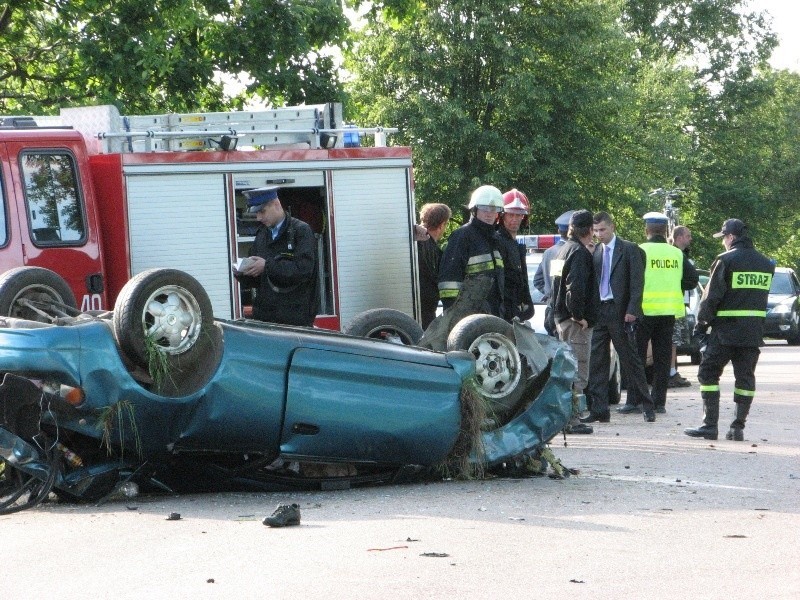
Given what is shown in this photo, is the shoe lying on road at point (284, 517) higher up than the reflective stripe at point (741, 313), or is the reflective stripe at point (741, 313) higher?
the reflective stripe at point (741, 313)

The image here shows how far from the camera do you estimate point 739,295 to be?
11680mm

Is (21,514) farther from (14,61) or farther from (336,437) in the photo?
(14,61)

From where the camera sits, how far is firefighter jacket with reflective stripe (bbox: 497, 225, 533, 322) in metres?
10.5

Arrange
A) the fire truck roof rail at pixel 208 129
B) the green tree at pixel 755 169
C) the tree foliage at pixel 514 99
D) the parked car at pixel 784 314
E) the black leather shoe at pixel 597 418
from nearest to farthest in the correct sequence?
1. the fire truck roof rail at pixel 208 129
2. the black leather shoe at pixel 597 418
3. the parked car at pixel 784 314
4. the tree foliage at pixel 514 99
5. the green tree at pixel 755 169

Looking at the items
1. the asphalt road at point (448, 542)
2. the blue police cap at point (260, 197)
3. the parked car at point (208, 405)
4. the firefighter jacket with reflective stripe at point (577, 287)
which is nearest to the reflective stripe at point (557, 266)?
the firefighter jacket with reflective stripe at point (577, 287)

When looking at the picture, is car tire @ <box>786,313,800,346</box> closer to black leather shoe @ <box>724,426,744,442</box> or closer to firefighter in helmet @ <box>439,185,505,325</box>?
black leather shoe @ <box>724,426,744,442</box>

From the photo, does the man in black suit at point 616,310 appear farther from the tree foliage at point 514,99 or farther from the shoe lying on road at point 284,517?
the tree foliage at point 514,99

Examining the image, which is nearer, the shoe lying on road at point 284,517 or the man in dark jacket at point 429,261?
the shoe lying on road at point 284,517


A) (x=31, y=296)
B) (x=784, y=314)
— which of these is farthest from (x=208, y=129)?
(x=784, y=314)

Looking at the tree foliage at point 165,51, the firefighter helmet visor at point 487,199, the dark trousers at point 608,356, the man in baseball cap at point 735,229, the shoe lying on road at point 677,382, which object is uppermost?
the tree foliage at point 165,51

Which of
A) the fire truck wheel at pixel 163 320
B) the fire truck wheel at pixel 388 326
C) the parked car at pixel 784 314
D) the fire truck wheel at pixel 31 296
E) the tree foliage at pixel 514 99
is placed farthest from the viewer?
the tree foliage at pixel 514 99

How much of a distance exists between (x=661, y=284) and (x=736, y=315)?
6.94 ft

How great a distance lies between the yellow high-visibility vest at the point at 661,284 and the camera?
1370 centimetres

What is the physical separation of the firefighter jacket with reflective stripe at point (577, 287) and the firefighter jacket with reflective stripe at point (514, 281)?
159cm
